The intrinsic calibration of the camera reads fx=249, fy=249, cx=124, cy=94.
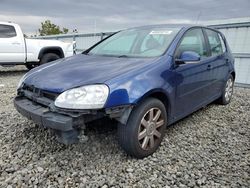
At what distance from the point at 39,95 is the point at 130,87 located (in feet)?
3.43

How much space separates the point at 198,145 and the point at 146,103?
43.7 inches

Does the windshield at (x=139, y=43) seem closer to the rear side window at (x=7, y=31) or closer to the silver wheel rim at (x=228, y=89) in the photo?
the silver wheel rim at (x=228, y=89)

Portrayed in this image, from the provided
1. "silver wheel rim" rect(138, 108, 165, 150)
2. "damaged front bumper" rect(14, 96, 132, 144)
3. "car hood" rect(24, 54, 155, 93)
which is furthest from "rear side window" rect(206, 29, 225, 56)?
"damaged front bumper" rect(14, 96, 132, 144)

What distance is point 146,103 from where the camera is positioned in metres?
2.80

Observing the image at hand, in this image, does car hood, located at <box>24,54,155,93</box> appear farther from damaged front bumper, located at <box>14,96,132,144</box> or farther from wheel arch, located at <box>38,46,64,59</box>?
wheel arch, located at <box>38,46,64,59</box>

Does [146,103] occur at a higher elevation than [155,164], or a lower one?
higher

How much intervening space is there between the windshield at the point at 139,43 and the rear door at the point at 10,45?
5.72 meters

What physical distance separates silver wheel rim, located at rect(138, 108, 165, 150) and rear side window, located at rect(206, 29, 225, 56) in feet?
6.65

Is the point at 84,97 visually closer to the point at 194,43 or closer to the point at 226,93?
the point at 194,43

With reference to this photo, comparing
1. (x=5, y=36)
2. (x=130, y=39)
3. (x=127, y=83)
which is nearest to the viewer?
(x=127, y=83)

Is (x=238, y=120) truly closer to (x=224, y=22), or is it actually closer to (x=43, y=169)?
(x=43, y=169)

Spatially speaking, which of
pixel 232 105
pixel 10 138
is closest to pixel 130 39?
pixel 10 138

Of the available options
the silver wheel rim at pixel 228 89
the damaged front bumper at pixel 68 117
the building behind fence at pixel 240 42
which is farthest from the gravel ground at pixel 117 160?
the building behind fence at pixel 240 42

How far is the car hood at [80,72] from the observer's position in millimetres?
2621
